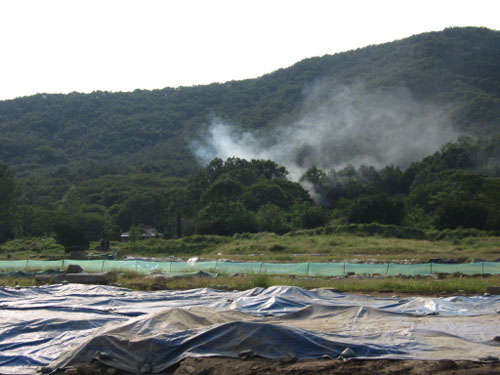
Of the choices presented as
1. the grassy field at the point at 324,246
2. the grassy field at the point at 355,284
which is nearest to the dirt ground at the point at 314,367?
the grassy field at the point at 355,284

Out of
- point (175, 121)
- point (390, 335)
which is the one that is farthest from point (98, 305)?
point (175, 121)

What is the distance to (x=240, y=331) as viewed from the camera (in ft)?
20.0

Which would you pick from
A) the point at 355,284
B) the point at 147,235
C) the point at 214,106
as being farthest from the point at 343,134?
the point at 355,284

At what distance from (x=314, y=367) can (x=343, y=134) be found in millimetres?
95734

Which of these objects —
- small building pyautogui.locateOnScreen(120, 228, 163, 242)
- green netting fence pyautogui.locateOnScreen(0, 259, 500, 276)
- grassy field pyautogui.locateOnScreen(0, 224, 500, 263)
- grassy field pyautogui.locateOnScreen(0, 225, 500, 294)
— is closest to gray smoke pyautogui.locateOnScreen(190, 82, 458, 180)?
small building pyautogui.locateOnScreen(120, 228, 163, 242)

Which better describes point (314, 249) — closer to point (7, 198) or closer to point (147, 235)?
point (147, 235)

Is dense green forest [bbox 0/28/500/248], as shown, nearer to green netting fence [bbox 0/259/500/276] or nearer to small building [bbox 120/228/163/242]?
small building [bbox 120/228/163/242]

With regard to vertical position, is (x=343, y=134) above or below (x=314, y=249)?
above

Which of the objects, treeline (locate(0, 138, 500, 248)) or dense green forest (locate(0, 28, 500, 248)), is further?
dense green forest (locate(0, 28, 500, 248))

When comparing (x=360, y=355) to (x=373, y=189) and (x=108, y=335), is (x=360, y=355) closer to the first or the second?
(x=108, y=335)

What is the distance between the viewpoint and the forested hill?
95.9 metres

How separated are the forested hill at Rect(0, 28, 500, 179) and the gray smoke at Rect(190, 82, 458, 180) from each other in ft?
7.87

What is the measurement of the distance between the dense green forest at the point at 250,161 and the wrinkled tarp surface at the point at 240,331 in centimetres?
2704

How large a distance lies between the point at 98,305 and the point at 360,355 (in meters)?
5.88
